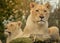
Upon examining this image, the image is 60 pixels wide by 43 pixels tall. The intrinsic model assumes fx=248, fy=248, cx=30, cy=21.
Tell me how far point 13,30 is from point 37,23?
0.70 feet

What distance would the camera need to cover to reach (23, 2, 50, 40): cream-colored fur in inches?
82.8

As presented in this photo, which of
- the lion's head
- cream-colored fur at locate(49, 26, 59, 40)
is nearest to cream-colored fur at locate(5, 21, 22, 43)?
the lion's head

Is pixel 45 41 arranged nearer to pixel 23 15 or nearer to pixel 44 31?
pixel 44 31

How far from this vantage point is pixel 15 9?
2.13 m

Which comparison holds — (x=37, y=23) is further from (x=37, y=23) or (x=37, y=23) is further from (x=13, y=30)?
(x=13, y=30)

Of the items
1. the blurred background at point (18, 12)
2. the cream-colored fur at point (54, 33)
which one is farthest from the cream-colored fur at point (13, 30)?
the cream-colored fur at point (54, 33)

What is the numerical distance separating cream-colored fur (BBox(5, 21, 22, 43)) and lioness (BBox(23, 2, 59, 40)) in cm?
6

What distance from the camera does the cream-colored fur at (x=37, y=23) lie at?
6.90 ft

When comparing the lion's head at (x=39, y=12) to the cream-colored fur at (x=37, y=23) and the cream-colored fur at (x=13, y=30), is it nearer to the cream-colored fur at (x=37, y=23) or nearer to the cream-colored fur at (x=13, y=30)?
the cream-colored fur at (x=37, y=23)

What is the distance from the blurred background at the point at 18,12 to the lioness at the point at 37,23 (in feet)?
0.14

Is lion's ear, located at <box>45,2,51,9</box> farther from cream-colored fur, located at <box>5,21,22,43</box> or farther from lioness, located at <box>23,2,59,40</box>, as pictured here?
cream-colored fur, located at <box>5,21,22,43</box>

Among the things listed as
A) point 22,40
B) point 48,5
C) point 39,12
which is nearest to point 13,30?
point 22,40

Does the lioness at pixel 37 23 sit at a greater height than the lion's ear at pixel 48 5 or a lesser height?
lesser

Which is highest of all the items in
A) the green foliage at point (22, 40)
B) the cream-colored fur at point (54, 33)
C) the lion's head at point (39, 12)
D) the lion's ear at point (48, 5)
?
the lion's ear at point (48, 5)
